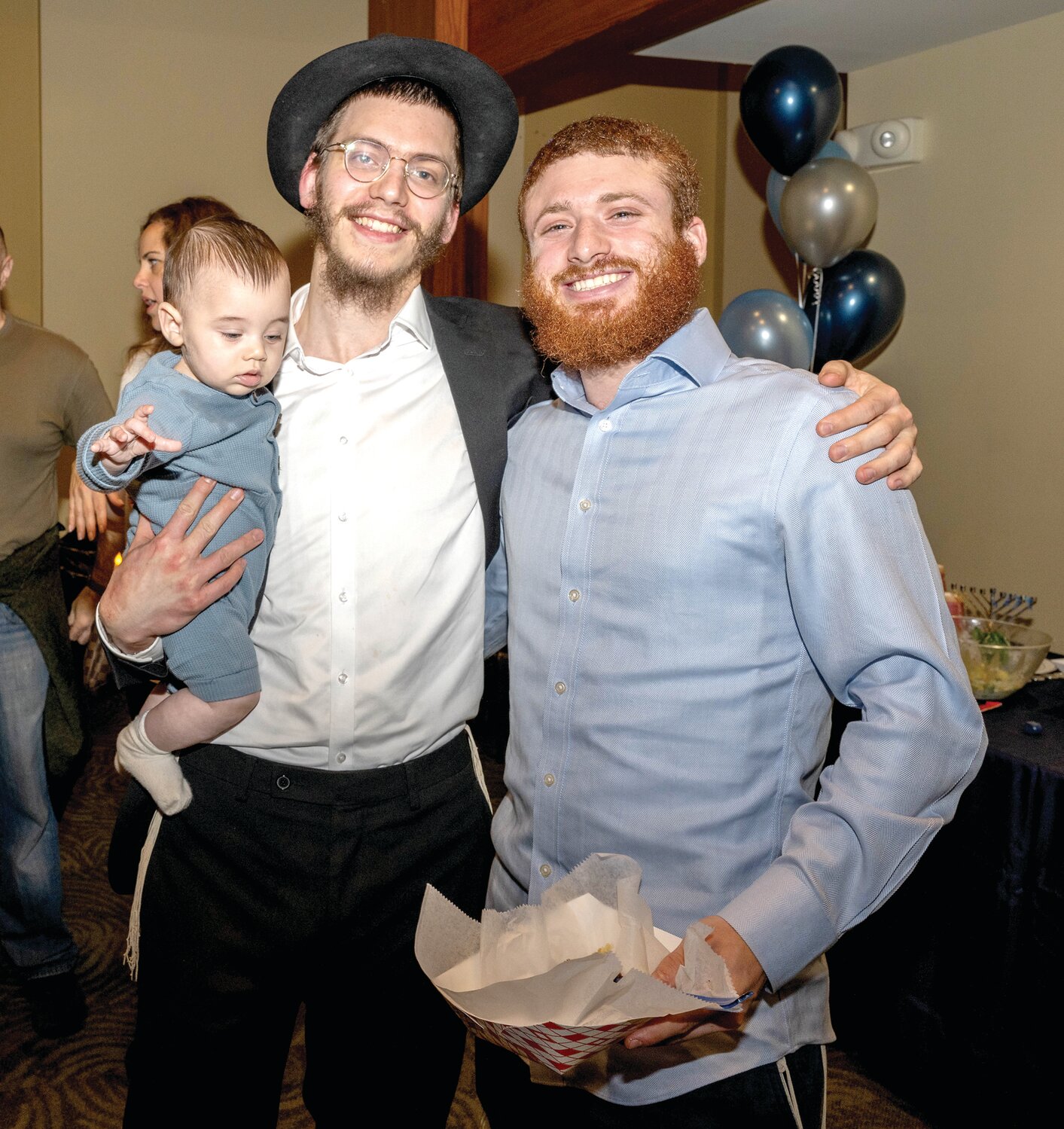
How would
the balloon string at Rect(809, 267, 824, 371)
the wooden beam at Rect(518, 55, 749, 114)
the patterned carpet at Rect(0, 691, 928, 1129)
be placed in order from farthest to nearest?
the wooden beam at Rect(518, 55, 749, 114) < the balloon string at Rect(809, 267, 824, 371) < the patterned carpet at Rect(0, 691, 928, 1129)

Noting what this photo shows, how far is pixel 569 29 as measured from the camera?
145 inches

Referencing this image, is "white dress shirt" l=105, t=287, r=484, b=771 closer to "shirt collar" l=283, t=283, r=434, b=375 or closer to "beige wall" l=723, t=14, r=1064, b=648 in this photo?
"shirt collar" l=283, t=283, r=434, b=375

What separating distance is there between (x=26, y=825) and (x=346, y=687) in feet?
5.56

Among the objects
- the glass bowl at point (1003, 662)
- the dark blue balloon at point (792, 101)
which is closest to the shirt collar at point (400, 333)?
→ the glass bowl at point (1003, 662)

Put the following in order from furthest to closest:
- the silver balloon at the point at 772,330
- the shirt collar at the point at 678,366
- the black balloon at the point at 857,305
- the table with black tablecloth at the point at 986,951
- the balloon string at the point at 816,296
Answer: the balloon string at the point at 816,296
the black balloon at the point at 857,305
the silver balloon at the point at 772,330
the table with black tablecloth at the point at 986,951
the shirt collar at the point at 678,366

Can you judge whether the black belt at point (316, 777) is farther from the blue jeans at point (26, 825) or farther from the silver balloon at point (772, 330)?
the silver balloon at point (772, 330)

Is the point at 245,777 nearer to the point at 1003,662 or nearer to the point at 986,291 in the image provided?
the point at 1003,662

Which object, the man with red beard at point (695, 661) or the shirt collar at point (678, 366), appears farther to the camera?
the shirt collar at point (678, 366)

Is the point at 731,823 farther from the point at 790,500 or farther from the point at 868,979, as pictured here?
the point at 868,979

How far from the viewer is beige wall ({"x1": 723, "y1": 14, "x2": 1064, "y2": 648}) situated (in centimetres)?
437

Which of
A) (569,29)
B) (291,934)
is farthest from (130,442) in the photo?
(569,29)

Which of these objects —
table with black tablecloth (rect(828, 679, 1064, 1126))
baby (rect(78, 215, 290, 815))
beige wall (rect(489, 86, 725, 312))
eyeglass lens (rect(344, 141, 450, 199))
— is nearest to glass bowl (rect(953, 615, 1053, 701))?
table with black tablecloth (rect(828, 679, 1064, 1126))

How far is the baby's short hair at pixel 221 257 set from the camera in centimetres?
168

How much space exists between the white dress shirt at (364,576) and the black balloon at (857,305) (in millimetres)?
3357
